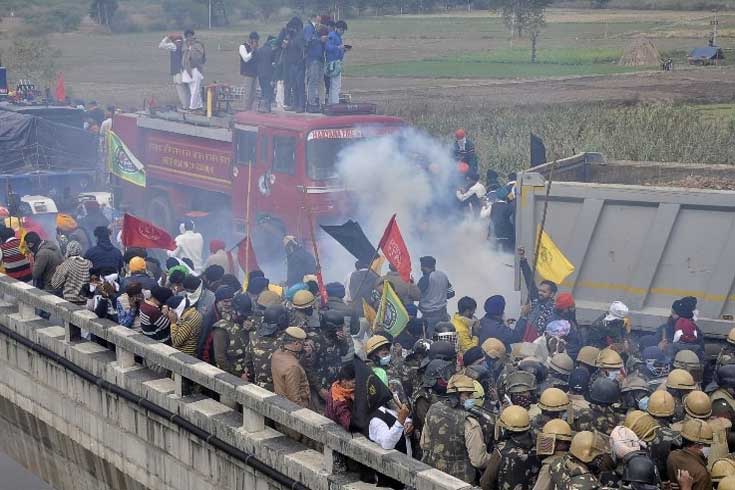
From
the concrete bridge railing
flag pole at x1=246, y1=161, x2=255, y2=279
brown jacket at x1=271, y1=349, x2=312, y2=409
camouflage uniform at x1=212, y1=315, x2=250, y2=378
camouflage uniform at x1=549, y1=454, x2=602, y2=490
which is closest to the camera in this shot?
camouflage uniform at x1=549, y1=454, x2=602, y2=490

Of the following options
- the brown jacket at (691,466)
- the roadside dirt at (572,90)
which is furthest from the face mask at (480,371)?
the roadside dirt at (572,90)

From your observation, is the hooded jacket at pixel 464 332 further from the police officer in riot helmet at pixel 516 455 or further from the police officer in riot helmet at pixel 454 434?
the police officer in riot helmet at pixel 516 455

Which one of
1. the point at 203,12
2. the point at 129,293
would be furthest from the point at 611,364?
the point at 203,12

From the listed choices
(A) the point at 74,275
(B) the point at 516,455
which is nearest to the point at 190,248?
(A) the point at 74,275

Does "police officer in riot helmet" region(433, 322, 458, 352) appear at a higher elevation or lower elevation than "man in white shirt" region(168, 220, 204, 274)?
higher

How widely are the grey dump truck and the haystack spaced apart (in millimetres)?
25153

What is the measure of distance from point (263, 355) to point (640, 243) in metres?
4.27

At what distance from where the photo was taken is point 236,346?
9.98m

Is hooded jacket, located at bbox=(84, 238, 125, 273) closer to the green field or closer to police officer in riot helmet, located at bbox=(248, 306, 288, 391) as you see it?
police officer in riot helmet, located at bbox=(248, 306, 288, 391)

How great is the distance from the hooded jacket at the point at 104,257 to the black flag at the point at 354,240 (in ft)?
6.89

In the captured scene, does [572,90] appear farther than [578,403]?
Yes

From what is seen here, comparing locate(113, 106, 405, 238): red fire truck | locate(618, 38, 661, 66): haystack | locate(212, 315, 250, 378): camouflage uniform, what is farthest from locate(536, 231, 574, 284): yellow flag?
locate(618, 38, 661, 66): haystack

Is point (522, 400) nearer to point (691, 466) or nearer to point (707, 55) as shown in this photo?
point (691, 466)

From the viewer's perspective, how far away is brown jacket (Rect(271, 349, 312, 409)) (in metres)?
9.12
